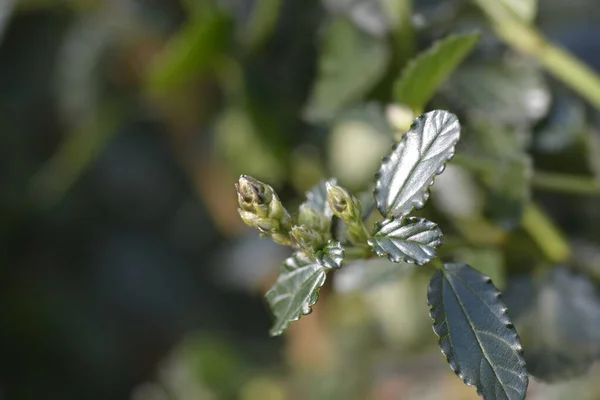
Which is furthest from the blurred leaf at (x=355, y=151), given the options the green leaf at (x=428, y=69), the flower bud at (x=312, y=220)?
the flower bud at (x=312, y=220)

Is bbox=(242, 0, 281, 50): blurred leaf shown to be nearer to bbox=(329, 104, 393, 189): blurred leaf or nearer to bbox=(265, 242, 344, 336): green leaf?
bbox=(329, 104, 393, 189): blurred leaf

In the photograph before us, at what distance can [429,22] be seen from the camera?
54 centimetres

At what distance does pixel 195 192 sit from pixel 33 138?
0.25 meters

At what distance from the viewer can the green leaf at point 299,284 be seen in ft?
1.06

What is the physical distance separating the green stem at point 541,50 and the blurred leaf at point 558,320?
12 cm

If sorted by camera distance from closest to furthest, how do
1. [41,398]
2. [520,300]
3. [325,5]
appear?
1. [520,300]
2. [325,5]
3. [41,398]

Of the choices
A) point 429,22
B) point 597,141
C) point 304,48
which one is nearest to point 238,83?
point 304,48

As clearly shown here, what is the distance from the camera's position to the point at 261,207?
323 mm

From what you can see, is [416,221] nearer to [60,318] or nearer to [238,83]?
[238,83]

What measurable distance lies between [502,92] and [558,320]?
6.3 inches

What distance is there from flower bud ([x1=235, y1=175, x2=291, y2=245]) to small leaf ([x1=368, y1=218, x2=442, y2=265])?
0.04m

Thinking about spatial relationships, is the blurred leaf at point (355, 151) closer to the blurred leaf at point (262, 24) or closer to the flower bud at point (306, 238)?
the blurred leaf at point (262, 24)

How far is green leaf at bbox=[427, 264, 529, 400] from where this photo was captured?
0.32m

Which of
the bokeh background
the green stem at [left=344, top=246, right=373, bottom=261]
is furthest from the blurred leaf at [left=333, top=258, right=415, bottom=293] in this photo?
the green stem at [left=344, top=246, right=373, bottom=261]
